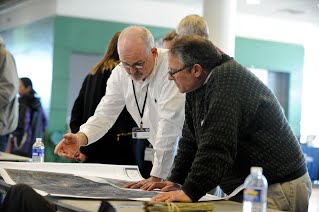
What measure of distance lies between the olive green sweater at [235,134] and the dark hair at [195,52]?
0.06 metres

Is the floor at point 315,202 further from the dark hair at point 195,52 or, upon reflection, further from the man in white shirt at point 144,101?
the dark hair at point 195,52

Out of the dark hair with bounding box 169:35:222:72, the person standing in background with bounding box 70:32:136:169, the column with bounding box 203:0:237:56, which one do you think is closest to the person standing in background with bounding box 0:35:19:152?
the person standing in background with bounding box 70:32:136:169

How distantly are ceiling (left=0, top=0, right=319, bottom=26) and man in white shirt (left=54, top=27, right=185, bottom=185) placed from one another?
852 centimetres

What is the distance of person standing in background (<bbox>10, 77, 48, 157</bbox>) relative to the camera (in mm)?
9695

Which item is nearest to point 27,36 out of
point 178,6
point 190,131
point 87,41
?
point 87,41

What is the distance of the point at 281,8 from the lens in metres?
12.6

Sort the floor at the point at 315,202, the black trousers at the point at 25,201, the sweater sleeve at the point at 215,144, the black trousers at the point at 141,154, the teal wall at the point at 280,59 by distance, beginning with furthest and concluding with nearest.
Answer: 1. the teal wall at the point at 280,59
2. the floor at the point at 315,202
3. the black trousers at the point at 141,154
4. the sweater sleeve at the point at 215,144
5. the black trousers at the point at 25,201

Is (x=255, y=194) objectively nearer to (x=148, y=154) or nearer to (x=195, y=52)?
(x=195, y=52)

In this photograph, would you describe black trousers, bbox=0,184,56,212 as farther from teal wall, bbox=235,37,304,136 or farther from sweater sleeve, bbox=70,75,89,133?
teal wall, bbox=235,37,304,136

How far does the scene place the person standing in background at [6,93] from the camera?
18.8ft

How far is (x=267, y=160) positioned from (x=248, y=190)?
20.4 inches

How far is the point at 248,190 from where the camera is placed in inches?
84.7

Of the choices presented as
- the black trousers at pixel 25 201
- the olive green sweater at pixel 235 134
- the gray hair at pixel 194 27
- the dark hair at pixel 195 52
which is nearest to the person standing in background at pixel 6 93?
the gray hair at pixel 194 27

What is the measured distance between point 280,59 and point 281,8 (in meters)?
1.97
